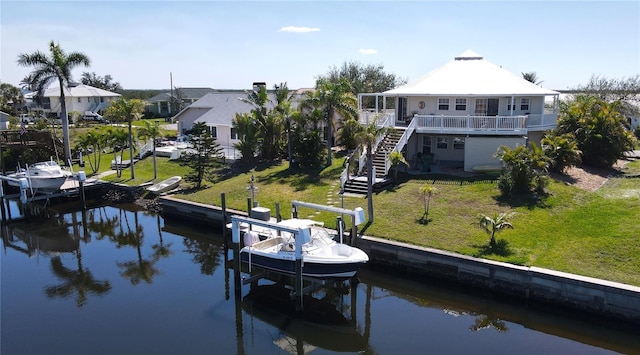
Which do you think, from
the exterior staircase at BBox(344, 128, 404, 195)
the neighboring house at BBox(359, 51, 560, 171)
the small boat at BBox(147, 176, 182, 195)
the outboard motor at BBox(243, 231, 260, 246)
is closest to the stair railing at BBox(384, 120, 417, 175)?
the neighboring house at BBox(359, 51, 560, 171)

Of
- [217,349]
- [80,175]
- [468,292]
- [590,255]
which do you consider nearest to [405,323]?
[468,292]

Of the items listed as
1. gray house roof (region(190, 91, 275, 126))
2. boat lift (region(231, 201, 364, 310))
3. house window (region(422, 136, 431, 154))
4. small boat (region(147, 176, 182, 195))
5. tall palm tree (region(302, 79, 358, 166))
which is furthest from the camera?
gray house roof (region(190, 91, 275, 126))

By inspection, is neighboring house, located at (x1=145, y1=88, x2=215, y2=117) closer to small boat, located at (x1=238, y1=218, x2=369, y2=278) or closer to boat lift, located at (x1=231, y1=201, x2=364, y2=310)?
boat lift, located at (x1=231, y1=201, x2=364, y2=310)

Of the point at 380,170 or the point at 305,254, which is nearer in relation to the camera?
the point at 305,254

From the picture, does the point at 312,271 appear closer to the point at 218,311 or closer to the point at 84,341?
the point at 218,311

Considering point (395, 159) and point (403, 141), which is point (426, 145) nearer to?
point (403, 141)

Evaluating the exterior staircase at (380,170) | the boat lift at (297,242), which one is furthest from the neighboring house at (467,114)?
the boat lift at (297,242)

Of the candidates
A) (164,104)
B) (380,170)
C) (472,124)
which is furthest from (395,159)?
(164,104)
